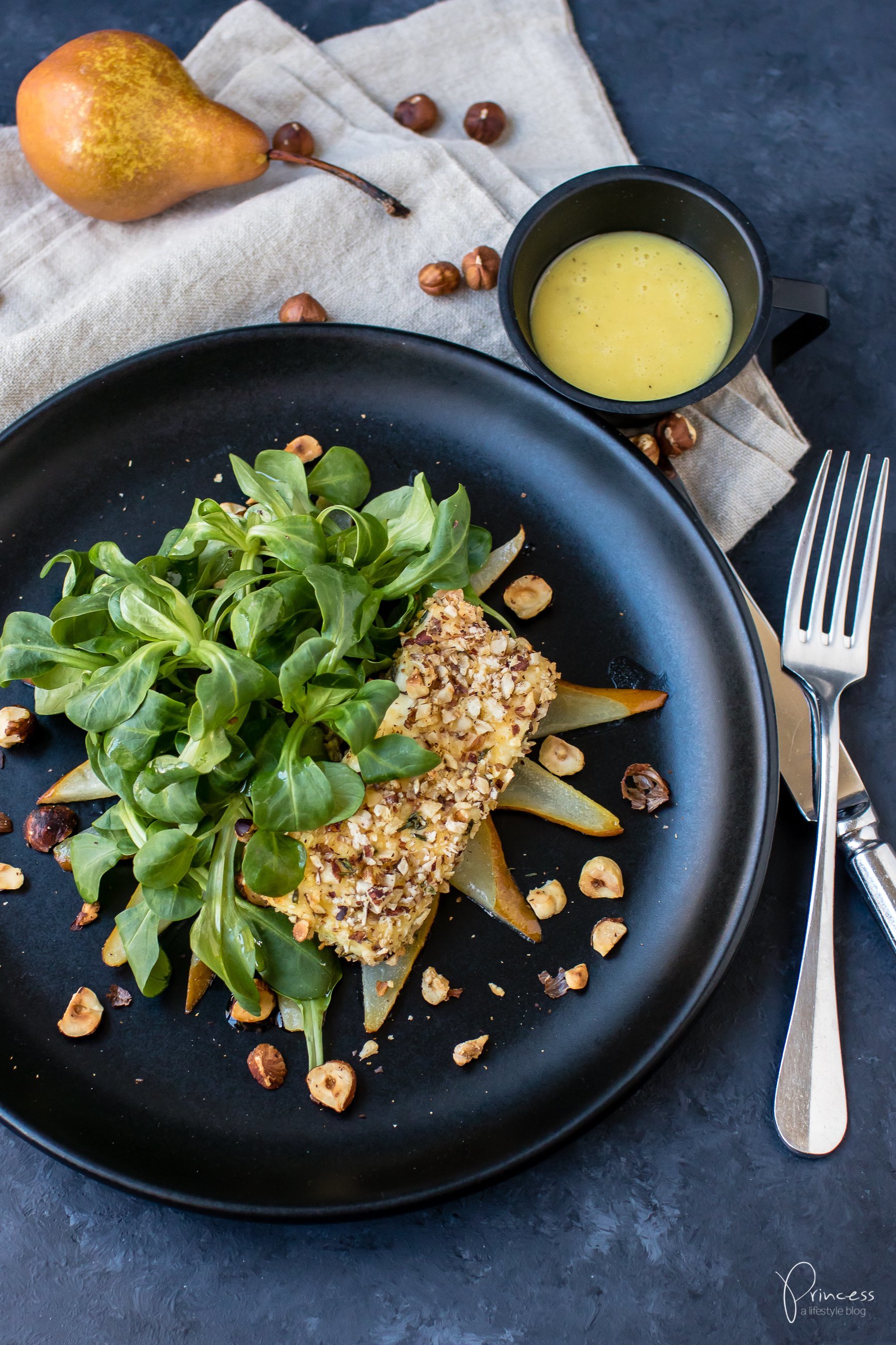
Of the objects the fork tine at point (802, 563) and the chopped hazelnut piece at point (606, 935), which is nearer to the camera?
the chopped hazelnut piece at point (606, 935)

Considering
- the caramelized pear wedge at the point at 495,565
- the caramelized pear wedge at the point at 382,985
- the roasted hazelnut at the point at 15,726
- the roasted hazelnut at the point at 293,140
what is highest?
the roasted hazelnut at the point at 293,140

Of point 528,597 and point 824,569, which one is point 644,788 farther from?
point 824,569

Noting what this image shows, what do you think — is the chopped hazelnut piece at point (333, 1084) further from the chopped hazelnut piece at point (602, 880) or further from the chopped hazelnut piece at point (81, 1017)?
the chopped hazelnut piece at point (602, 880)

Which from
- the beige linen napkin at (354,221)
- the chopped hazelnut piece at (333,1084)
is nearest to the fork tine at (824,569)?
the beige linen napkin at (354,221)

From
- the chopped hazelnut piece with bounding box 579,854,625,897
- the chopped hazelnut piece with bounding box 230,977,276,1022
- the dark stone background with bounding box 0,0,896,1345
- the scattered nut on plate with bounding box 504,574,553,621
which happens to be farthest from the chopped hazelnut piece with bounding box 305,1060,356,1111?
the scattered nut on plate with bounding box 504,574,553,621

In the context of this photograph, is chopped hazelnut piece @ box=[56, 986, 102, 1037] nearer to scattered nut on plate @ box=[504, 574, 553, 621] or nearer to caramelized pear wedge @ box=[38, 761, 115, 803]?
caramelized pear wedge @ box=[38, 761, 115, 803]

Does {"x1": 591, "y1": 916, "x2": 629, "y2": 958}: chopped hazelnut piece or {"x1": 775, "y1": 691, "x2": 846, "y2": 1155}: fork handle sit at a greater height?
{"x1": 591, "y1": 916, "x2": 629, "y2": 958}: chopped hazelnut piece

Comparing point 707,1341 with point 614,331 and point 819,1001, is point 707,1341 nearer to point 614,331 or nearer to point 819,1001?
point 819,1001
